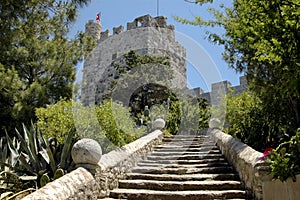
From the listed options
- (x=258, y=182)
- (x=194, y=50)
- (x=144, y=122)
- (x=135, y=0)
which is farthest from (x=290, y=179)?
(x=144, y=122)

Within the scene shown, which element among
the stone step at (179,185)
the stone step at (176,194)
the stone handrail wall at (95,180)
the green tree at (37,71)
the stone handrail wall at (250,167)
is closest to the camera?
the stone handrail wall at (95,180)

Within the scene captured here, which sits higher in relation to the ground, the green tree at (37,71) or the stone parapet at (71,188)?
the green tree at (37,71)

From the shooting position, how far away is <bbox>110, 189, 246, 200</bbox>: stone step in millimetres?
4059

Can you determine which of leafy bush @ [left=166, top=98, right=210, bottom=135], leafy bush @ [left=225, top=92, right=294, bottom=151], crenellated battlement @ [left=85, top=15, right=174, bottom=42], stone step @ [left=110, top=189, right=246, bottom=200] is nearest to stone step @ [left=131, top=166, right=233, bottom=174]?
stone step @ [left=110, top=189, right=246, bottom=200]

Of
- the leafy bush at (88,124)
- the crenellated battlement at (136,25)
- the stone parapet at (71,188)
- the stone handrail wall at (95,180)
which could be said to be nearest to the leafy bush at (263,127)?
the stone handrail wall at (95,180)

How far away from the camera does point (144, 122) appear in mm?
12711

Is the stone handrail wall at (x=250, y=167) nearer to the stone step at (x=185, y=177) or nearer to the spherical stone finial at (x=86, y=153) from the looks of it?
the stone step at (x=185, y=177)

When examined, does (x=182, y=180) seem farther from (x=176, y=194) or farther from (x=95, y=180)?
(x=95, y=180)

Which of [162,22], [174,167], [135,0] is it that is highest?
[162,22]

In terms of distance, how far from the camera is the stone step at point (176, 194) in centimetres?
406

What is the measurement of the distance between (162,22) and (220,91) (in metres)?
6.88

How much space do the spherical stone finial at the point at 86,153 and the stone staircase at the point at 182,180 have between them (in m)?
0.77

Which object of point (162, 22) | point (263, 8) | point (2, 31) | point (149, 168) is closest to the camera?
point (263, 8)

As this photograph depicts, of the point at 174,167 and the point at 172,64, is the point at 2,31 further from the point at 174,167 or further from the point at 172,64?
the point at 172,64
